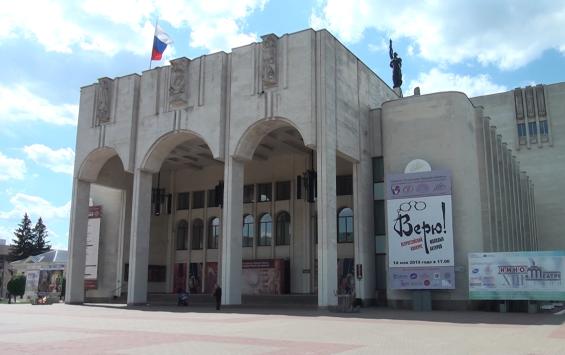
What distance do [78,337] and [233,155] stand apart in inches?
806

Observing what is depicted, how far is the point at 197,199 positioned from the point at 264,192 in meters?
7.61

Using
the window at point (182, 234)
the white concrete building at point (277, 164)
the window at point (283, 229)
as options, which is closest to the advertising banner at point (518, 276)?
the white concrete building at point (277, 164)

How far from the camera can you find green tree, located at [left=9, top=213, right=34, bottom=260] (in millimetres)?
96062

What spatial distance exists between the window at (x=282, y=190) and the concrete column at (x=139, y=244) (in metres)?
11.8

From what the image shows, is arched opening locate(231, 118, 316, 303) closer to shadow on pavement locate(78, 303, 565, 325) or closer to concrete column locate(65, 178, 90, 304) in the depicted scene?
shadow on pavement locate(78, 303, 565, 325)

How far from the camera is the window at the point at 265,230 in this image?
46.1m

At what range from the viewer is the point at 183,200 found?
171 ft

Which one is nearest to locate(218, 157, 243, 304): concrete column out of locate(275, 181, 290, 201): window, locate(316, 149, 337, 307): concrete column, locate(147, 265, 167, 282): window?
locate(316, 149, 337, 307): concrete column

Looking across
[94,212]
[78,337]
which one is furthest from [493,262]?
[94,212]

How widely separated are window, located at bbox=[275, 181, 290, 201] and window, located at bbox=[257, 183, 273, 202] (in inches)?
29.2

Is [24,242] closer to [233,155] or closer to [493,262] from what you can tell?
[233,155]

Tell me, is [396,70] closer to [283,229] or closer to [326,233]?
[283,229]

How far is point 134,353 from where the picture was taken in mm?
11523

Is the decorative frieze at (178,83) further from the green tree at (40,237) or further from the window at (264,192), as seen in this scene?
the green tree at (40,237)
